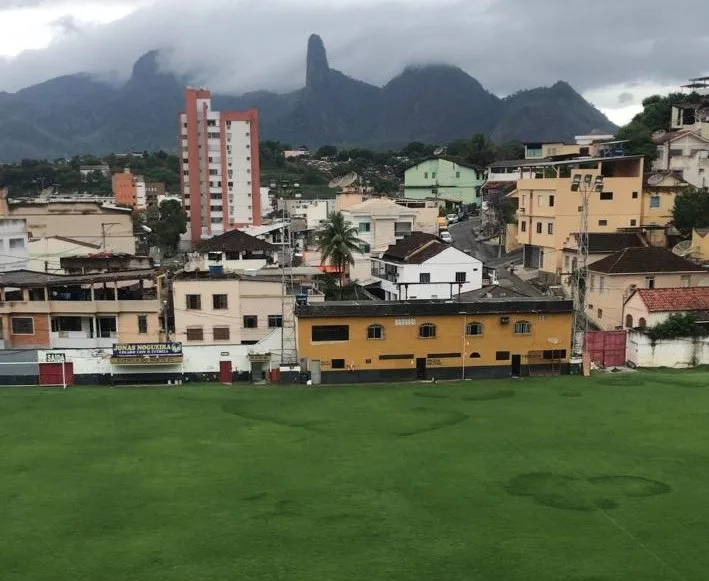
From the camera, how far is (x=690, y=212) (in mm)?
52406

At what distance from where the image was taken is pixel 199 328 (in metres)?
42.8

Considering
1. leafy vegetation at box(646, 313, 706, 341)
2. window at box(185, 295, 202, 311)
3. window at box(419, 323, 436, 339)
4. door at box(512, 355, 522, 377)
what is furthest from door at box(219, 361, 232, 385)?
leafy vegetation at box(646, 313, 706, 341)

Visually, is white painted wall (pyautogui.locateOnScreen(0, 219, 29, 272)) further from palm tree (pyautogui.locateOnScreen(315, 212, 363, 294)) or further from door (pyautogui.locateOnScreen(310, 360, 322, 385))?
door (pyautogui.locateOnScreen(310, 360, 322, 385))

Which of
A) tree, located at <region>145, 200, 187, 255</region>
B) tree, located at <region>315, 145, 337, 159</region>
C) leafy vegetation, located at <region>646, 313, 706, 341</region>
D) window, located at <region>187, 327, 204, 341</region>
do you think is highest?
tree, located at <region>315, 145, 337, 159</region>

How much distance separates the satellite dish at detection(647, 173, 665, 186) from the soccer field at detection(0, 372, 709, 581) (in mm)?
26686

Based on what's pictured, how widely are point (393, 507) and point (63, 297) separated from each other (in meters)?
29.6

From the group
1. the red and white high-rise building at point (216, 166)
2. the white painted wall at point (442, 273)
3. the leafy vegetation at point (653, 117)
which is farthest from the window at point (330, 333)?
the red and white high-rise building at point (216, 166)

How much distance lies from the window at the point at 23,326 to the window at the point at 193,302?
9182mm

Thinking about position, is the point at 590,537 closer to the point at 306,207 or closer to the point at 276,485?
the point at 276,485

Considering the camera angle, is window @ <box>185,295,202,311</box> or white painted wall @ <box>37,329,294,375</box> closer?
white painted wall @ <box>37,329,294,375</box>

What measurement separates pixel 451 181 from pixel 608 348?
66.4m

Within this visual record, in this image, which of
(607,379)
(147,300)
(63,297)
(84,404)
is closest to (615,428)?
(607,379)

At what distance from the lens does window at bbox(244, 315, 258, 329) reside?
1703 inches

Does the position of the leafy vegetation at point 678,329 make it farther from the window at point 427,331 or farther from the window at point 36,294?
the window at point 36,294
